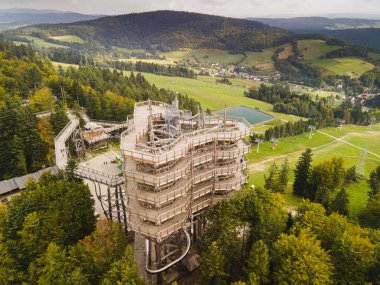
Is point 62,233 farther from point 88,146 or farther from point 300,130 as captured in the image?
point 300,130

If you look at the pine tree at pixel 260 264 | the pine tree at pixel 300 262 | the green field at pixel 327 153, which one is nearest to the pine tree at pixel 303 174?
the green field at pixel 327 153

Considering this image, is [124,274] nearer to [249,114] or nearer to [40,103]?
[40,103]

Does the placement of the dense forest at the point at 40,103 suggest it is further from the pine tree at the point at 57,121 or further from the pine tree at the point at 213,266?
the pine tree at the point at 213,266

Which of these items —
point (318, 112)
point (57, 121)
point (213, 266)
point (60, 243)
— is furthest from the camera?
point (318, 112)

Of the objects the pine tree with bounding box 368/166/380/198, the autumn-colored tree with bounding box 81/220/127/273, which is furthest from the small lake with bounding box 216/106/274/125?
the autumn-colored tree with bounding box 81/220/127/273

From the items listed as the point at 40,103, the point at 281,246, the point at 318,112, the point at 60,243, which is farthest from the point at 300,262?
the point at 318,112

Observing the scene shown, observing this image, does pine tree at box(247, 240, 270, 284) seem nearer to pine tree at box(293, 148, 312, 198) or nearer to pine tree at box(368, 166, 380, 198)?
pine tree at box(293, 148, 312, 198)
